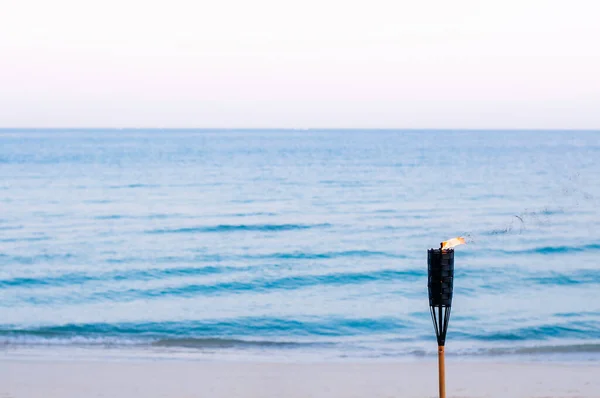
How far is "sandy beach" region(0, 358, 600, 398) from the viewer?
28.9 ft

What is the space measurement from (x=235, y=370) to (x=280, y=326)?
136 inches

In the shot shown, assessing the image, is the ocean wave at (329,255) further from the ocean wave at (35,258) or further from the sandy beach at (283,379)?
the sandy beach at (283,379)

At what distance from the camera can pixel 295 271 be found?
58.7ft

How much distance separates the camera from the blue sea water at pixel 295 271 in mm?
12578

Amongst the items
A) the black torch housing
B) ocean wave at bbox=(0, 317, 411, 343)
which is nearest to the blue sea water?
ocean wave at bbox=(0, 317, 411, 343)

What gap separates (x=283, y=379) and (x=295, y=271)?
8452 mm

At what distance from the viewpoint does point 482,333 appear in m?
12.8

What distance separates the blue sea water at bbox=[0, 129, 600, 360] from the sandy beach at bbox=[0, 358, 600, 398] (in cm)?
116

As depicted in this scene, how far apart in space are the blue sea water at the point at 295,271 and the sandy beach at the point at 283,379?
1163mm

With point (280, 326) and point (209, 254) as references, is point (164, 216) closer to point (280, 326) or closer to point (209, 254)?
point (209, 254)

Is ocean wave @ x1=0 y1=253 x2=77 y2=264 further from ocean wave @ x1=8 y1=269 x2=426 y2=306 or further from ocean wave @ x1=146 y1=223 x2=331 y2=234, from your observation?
ocean wave @ x1=146 y1=223 x2=331 y2=234

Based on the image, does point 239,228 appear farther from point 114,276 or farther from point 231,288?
point 231,288

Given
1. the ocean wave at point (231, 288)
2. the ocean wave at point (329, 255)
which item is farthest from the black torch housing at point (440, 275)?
the ocean wave at point (329, 255)

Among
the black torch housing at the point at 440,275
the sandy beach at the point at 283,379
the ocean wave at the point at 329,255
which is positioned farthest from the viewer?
the ocean wave at the point at 329,255
